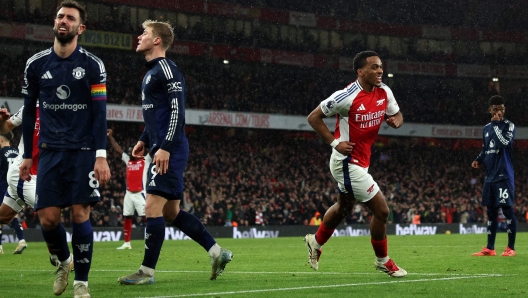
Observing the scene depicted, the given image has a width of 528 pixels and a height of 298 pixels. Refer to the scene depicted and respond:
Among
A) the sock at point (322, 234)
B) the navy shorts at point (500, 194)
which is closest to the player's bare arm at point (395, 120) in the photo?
the sock at point (322, 234)

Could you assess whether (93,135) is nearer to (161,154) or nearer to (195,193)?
(161,154)

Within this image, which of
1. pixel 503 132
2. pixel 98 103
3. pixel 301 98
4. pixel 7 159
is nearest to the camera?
pixel 98 103

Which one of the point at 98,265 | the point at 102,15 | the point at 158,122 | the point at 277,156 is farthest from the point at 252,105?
the point at 158,122

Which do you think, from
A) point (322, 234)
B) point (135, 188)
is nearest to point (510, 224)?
point (322, 234)

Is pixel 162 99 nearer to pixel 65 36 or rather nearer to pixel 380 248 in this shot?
pixel 65 36

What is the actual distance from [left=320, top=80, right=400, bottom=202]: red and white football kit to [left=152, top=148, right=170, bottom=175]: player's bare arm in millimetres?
2095

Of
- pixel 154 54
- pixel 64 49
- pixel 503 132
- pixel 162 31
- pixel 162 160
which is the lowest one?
pixel 162 160

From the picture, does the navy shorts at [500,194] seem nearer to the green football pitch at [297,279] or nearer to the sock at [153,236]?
the green football pitch at [297,279]

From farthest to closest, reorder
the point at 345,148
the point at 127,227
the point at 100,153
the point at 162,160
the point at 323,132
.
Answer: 1. the point at 127,227
2. the point at 323,132
3. the point at 345,148
4. the point at 162,160
5. the point at 100,153

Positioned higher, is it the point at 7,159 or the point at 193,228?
the point at 7,159

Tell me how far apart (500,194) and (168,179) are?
7.03 m

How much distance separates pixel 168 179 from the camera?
782 cm

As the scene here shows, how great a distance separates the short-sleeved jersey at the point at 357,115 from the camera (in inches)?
352

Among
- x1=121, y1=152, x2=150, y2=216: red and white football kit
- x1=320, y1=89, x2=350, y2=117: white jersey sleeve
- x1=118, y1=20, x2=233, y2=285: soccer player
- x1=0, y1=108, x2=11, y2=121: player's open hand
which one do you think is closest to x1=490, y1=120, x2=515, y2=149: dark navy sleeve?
x1=320, y1=89, x2=350, y2=117: white jersey sleeve
